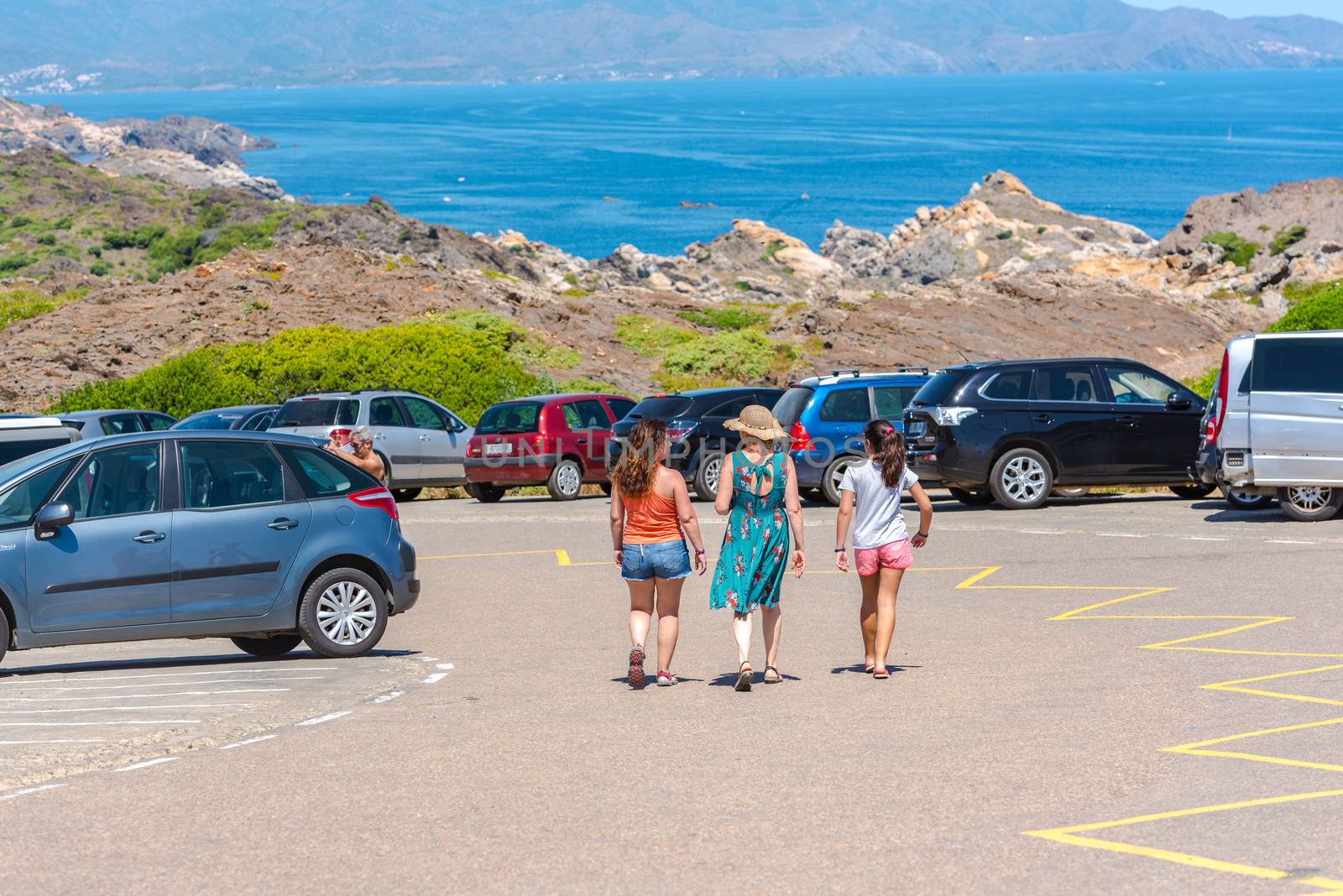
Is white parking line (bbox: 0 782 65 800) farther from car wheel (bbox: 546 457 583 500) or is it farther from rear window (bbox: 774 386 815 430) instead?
car wheel (bbox: 546 457 583 500)

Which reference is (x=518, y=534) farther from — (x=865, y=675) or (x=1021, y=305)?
(x=1021, y=305)

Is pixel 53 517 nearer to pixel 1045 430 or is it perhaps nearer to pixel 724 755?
pixel 724 755

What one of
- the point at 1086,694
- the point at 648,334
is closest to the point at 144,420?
the point at 1086,694

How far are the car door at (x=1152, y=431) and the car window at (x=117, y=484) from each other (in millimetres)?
12877

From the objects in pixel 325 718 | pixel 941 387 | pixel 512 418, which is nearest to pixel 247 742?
pixel 325 718

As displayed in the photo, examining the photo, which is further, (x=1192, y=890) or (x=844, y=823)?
(x=844, y=823)

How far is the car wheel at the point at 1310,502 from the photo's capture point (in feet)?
60.1

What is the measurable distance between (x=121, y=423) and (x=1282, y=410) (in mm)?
14550

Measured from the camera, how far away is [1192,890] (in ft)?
18.7

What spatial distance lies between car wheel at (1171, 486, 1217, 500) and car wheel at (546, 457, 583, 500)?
840cm

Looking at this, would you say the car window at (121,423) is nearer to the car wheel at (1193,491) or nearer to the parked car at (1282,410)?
the parked car at (1282,410)

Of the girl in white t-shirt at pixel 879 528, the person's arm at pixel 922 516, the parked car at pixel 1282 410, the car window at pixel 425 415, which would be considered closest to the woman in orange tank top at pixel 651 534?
the girl in white t-shirt at pixel 879 528

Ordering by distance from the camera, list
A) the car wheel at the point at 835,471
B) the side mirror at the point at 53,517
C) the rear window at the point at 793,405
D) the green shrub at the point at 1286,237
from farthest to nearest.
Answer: the green shrub at the point at 1286,237 < the rear window at the point at 793,405 < the car wheel at the point at 835,471 < the side mirror at the point at 53,517

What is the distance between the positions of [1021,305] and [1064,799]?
46.1 m
